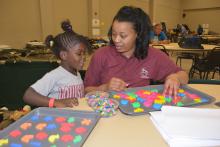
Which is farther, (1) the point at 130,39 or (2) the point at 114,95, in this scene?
(1) the point at 130,39

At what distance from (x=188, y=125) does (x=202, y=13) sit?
11.9m

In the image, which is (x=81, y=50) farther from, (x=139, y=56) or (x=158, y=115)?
(x=158, y=115)

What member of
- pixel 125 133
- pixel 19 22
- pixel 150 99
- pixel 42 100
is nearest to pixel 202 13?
pixel 19 22

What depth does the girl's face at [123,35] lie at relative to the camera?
1494 millimetres

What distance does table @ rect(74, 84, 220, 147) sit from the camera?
763mm

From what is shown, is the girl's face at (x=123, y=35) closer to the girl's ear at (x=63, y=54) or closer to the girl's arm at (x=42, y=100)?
the girl's ear at (x=63, y=54)

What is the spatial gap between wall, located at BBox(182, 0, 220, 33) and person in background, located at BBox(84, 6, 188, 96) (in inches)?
418

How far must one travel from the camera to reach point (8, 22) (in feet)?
14.7

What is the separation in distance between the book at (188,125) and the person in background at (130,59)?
590 mm

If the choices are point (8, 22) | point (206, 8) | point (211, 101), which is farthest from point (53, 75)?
point (206, 8)

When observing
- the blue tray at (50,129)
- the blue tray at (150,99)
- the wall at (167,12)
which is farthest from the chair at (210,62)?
the wall at (167,12)

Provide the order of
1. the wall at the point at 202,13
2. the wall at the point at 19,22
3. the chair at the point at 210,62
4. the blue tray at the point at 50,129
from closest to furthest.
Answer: the blue tray at the point at 50,129 → the chair at the point at 210,62 → the wall at the point at 19,22 → the wall at the point at 202,13

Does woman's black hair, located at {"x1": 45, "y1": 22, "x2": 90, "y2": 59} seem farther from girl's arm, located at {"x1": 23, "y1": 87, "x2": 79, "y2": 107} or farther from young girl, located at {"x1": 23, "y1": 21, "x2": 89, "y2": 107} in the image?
girl's arm, located at {"x1": 23, "y1": 87, "x2": 79, "y2": 107}

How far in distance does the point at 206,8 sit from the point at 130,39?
11.1 m
